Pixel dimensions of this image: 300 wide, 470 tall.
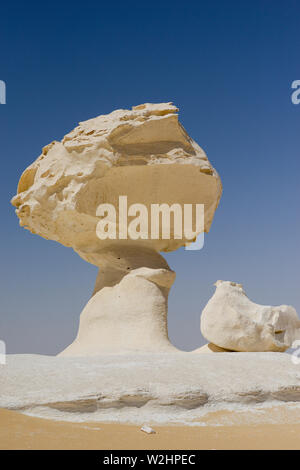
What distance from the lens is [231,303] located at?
408 inches

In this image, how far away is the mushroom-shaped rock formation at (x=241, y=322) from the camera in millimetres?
10273

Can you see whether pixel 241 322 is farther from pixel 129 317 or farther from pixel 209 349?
pixel 129 317

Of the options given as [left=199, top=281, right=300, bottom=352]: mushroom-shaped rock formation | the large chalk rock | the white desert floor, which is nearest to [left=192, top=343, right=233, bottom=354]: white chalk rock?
[left=199, top=281, right=300, bottom=352]: mushroom-shaped rock formation

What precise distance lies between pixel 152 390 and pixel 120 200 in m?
5.35

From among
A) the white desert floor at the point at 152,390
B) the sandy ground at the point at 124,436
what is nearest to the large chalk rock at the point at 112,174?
the white desert floor at the point at 152,390

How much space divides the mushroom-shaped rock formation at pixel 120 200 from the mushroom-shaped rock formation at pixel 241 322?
3.40 feet

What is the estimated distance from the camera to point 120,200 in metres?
11.0

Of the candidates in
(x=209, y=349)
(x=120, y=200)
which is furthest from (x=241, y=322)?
(x=120, y=200)

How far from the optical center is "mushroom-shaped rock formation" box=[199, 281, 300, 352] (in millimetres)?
10273

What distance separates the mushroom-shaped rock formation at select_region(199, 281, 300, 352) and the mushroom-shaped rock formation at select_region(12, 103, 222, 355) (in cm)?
104

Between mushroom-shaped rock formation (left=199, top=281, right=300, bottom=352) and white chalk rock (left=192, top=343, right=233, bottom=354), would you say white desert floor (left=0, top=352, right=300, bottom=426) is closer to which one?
mushroom-shaped rock formation (left=199, top=281, right=300, bottom=352)

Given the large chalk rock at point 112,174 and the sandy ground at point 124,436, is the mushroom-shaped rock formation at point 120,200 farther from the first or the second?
the sandy ground at point 124,436
